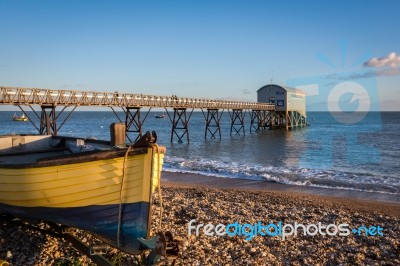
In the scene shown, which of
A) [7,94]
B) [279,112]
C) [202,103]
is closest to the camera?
[7,94]

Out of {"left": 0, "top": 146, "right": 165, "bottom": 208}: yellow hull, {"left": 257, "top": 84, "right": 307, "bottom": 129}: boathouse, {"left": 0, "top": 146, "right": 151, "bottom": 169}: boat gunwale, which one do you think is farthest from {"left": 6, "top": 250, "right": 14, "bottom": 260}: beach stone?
{"left": 257, "top": 84, "right": 307, "bottom": 129}: boathouse

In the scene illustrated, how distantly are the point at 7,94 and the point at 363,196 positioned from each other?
18225 mm

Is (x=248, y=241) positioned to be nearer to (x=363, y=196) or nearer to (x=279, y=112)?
(x=363, y=196)

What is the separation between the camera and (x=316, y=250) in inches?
280

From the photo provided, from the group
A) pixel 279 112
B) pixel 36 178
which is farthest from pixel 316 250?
pixel 279 112

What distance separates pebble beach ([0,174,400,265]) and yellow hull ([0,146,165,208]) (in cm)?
118

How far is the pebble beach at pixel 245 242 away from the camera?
21.4ft

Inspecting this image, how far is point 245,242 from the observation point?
24.2ft

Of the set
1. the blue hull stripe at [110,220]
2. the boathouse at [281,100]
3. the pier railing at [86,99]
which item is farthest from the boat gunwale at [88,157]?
the boathouse at [281,100]

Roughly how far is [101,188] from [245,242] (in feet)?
10.6

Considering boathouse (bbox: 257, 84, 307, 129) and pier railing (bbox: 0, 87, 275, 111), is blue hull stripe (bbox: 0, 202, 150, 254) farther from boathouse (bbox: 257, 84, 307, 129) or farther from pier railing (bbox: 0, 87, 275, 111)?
boathouse (bbox: 257, 84, 307, 129)

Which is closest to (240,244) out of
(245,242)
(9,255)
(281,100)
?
(245,242)

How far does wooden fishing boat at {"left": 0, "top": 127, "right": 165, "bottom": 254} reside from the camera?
18.8 ft

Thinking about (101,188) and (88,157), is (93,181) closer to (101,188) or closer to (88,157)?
(101,188)
